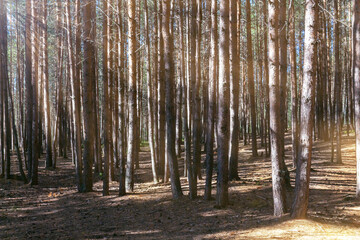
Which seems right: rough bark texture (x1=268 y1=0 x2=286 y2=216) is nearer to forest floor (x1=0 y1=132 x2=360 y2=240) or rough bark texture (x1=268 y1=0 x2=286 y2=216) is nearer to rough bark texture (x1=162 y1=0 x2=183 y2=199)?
forest floor (x1=0 y1=132 x2=360 y2=240)

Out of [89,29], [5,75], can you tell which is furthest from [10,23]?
[89,29]

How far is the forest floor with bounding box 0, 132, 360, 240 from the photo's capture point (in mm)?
6895

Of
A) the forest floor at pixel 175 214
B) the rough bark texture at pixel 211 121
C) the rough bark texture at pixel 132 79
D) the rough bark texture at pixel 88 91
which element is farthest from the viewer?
the rough bark texture at pixel 88 91

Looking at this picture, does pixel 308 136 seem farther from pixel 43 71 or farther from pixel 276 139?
pixel 43 71

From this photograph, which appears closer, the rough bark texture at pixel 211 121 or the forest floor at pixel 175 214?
the forest floor at pixel 175 214

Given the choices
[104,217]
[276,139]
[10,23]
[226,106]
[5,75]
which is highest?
[10,23]

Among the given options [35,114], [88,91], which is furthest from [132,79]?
[35,114]

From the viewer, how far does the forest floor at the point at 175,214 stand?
689 cm

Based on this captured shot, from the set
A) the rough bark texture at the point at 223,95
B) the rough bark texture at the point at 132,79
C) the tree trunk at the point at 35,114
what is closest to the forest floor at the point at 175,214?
the tree trunk at the point at 35,114

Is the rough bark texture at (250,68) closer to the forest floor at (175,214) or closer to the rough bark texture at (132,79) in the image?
the forest floor at (175,214)

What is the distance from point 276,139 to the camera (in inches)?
290

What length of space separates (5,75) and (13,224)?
950cm

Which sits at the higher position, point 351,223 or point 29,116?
point 29,116

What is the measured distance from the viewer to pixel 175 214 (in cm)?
925
